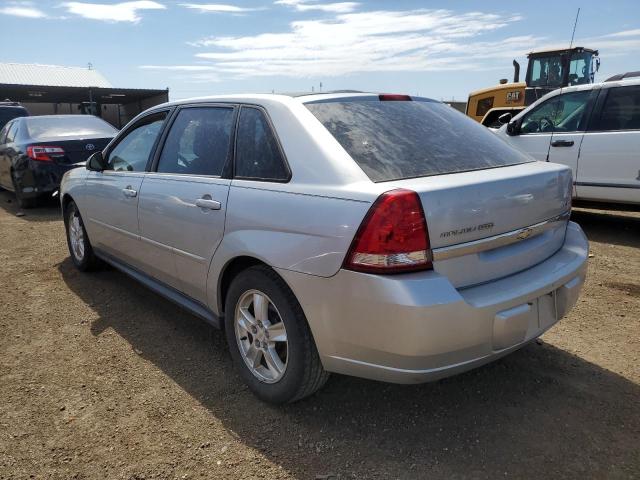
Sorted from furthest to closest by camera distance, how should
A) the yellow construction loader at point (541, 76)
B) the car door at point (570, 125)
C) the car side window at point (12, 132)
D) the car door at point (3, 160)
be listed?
the yellow construction loader at point (541, 76), the car door at point (3, 160), the car side window at point (12, 132), the car door at point (570, 125)

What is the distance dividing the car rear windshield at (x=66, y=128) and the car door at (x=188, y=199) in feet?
18.9

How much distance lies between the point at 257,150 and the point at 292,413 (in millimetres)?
1397

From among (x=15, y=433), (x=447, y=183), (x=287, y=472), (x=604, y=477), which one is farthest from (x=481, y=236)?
(x=15, y=433)

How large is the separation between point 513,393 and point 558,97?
17.0 feet

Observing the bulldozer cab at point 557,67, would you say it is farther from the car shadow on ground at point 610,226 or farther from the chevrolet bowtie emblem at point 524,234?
the chevrolet bowtie emblem at point 524,234

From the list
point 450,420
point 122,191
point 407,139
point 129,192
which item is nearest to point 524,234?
point 407,139

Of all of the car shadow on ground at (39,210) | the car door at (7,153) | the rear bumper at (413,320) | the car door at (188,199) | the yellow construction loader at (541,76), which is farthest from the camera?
the yellow construction loader at (541,76)

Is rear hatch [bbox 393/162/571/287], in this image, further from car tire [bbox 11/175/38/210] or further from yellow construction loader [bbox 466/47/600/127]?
yellow construction loader [bbox 466/47/600/127]

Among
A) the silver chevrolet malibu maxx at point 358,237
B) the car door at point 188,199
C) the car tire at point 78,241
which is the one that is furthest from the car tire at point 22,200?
the silver chevrolet malibu maxx at point 358,237

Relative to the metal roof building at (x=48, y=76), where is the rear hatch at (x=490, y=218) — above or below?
below

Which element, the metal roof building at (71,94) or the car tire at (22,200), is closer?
→ the car tire at (22,200)

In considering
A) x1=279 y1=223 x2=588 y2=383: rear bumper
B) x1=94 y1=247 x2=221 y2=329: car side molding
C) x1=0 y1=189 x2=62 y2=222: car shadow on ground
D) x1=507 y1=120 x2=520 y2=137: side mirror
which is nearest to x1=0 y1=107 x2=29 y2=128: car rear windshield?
x1=0 y1=189 x2=62 y2=222: car shadow on ground

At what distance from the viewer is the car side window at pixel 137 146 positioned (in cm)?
383

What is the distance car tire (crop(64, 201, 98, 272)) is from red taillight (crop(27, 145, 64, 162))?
346cm
